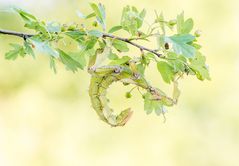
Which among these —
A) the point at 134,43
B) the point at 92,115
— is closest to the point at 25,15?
the point at 134,43

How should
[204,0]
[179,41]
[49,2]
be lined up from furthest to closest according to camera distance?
[204,0] < [49,2] < [179,41]

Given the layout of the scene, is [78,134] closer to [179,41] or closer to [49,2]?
[49,2]

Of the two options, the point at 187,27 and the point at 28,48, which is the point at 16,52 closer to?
the point at 28,48

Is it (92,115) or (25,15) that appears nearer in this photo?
(25,15)

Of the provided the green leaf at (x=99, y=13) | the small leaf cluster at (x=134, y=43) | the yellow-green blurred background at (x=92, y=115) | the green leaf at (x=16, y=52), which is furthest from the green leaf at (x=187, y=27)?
the yellow-green blurred background at (x=92, y=115)

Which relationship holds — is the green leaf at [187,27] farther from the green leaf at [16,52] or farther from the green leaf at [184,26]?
the green leaf at [16,52]

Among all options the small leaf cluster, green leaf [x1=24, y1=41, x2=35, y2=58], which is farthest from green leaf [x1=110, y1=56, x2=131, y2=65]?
green leaf [x1=24, y1=41, x2=35, y2=58]

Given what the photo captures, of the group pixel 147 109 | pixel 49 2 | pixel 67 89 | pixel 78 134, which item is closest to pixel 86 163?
pixel 78 134
